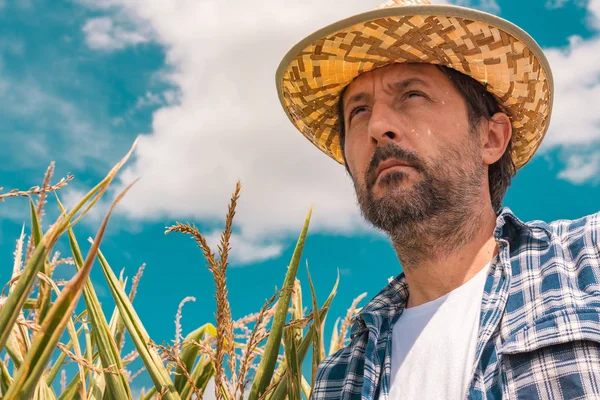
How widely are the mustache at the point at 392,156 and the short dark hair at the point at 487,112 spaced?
1.10 feet

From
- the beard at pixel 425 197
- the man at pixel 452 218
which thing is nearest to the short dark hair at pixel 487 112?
the man at pixel 452 218

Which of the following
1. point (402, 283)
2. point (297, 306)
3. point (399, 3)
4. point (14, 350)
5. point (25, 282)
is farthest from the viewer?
point (402, 283)

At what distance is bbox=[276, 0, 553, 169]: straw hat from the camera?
1982 mm

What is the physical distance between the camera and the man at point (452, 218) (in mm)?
1486

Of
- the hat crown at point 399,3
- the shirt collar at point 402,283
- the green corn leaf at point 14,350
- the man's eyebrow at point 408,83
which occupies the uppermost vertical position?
the hat crown at point 399,3

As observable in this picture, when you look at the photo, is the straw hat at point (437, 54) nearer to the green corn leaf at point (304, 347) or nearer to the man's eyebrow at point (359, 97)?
the man's eyebrow at point (359, 97)

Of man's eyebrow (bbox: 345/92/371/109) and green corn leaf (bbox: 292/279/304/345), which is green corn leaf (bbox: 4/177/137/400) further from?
man's eyebrow (bbox: 345/92/371/109)

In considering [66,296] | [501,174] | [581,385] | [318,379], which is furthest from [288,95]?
[66,296]

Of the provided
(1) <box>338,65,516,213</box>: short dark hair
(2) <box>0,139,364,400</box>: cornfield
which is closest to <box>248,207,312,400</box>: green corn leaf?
(2) <box>0,139,364,400</box>: cornfield

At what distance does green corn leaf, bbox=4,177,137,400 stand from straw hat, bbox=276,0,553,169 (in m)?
1.52

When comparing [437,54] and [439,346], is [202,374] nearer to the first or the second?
[439,346]

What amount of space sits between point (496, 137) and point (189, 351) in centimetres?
144

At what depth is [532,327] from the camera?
148cm

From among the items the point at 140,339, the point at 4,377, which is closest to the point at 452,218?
the point at 140,339
